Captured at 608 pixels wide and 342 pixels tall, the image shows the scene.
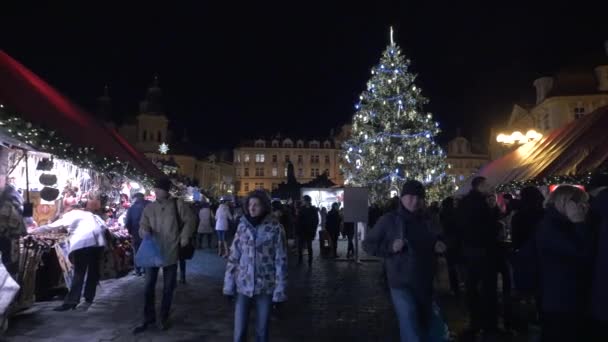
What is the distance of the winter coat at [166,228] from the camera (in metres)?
6.82

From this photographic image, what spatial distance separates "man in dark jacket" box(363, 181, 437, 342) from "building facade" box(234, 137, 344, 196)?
89457 millimetres

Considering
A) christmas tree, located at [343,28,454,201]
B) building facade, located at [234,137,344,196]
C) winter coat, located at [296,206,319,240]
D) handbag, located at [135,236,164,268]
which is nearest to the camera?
handbag, located at [135,236,164,268]

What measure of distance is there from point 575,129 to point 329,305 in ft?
28.4

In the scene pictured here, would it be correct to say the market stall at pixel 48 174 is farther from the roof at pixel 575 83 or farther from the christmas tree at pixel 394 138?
the roof at pixel 575 83

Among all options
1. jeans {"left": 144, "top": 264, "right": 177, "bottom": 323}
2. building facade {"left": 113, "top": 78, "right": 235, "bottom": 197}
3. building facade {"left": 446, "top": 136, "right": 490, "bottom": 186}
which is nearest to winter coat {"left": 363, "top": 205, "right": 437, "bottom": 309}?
jeans {"left": 144, "top": 264, "right": 177, "bottom": 323}

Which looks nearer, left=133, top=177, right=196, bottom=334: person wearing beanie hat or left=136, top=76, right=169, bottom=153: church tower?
left=133, top=177, right=196, bottom=334: person wearing beanie hat

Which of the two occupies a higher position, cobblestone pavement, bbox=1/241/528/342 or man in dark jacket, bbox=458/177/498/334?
man in dark jacket, bbox=458/177/498/334

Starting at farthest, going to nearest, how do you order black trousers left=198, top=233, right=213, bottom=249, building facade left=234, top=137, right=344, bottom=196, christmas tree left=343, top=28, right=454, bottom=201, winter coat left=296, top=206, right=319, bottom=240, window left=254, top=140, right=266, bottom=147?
window left=254, top=140, right=266, bottom=147 < building facade left=234, top=137, right=344, bottom=196 < christmas tree left=343, top=28, right=454, bottom=201 < black trousers left=198, top=233, right=213, bottom=249 < winter coat left=296, top=206, right=319, bottom=240

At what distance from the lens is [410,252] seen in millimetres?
4551

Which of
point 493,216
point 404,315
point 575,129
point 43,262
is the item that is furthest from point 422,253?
point 575,129

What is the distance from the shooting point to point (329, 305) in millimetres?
8586

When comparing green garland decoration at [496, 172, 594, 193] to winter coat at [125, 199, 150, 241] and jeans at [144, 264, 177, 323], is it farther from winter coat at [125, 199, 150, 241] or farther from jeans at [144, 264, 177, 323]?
winter coat at [125, 199, 150, 241]

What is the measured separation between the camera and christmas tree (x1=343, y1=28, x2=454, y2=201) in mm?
27125

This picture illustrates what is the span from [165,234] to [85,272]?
8.12ft
